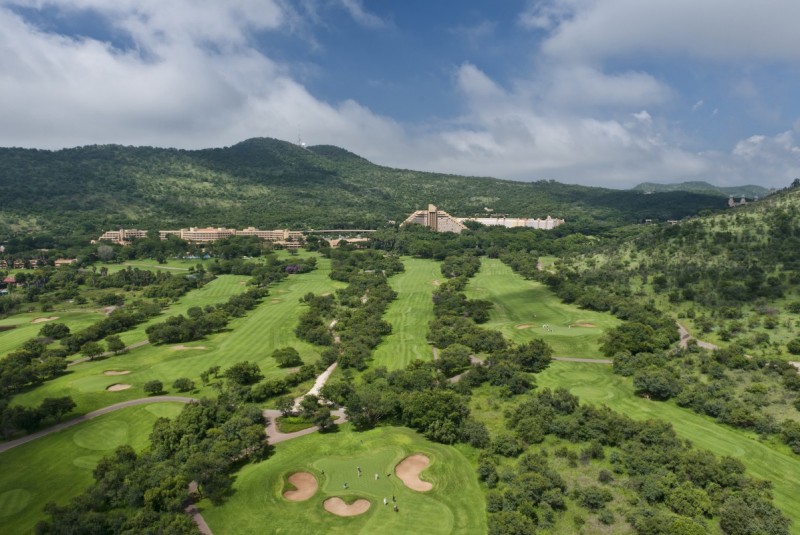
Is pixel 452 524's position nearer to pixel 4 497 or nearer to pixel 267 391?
pixel 267 391

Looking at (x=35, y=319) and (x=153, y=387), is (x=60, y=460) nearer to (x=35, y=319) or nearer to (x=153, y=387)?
(x=153, y=387)

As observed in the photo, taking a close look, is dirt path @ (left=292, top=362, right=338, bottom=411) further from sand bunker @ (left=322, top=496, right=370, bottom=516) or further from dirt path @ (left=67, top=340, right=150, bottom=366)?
dirt path @ (left=67, top=340, right=150, bottom=366)

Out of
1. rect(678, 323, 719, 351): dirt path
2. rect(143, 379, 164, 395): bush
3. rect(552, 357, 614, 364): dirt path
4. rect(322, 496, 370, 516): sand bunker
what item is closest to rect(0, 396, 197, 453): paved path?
rect(143, 379, 164, 395): bush

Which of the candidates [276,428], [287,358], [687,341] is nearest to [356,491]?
[276,428]

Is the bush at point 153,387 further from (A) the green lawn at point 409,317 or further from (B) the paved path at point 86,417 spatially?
(A) the green lawn at point 409,317

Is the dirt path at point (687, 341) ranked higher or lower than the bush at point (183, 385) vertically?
higher

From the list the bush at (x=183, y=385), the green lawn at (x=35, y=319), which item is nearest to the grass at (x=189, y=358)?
the bush at (x=183, y=385)
